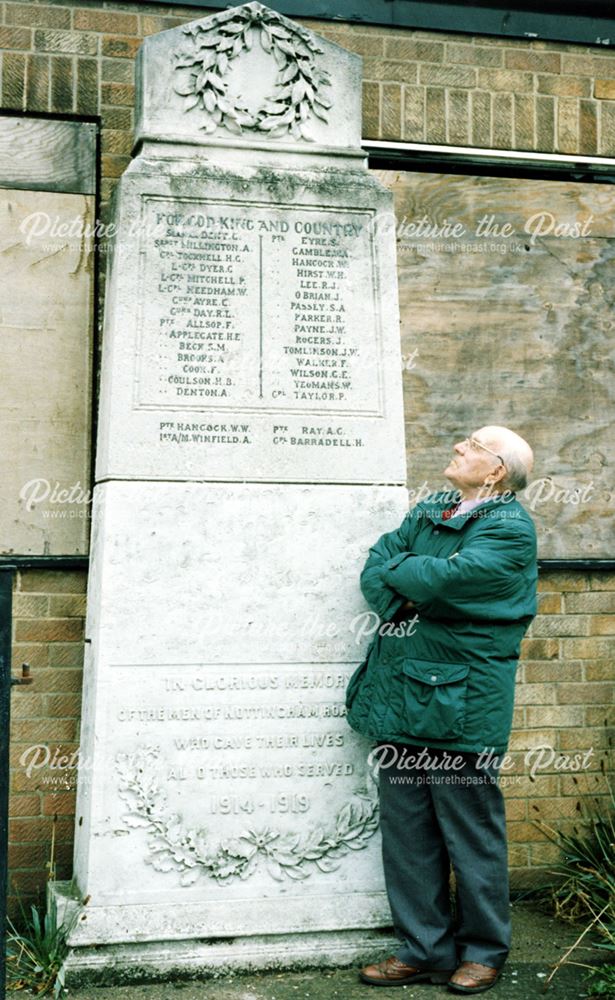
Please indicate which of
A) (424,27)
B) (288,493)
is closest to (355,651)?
(288,493)

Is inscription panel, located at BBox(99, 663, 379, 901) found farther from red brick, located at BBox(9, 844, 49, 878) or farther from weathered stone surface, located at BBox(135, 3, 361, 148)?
weathered stone surface, located at BBox(135, 3, 361, 148)

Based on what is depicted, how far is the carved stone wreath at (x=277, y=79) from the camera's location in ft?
15.4

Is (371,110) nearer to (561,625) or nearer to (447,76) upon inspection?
(447,76)

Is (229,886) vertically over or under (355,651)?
under

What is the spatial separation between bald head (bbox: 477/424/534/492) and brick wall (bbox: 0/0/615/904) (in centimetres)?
141

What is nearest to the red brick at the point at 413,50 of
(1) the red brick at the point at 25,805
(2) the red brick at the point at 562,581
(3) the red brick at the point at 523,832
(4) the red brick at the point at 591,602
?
(2) the red brick at the point at 562,581

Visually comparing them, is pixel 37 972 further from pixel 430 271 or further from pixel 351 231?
pixel 430 271

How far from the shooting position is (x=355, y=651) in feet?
15.3

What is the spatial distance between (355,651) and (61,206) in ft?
7.76

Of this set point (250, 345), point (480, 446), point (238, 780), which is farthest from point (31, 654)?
point (480, 446)

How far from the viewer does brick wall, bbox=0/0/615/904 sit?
5.12 meters

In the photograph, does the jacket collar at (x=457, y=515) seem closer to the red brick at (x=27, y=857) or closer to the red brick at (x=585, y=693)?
the red brick at (x=585, y=693)

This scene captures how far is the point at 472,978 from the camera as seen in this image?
13.9 feet

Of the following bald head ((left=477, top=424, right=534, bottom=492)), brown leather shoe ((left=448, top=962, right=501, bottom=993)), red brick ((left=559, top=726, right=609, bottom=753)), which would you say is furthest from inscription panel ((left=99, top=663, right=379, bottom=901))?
red brick ((left=559, top=726, right=609, bottom=753))
